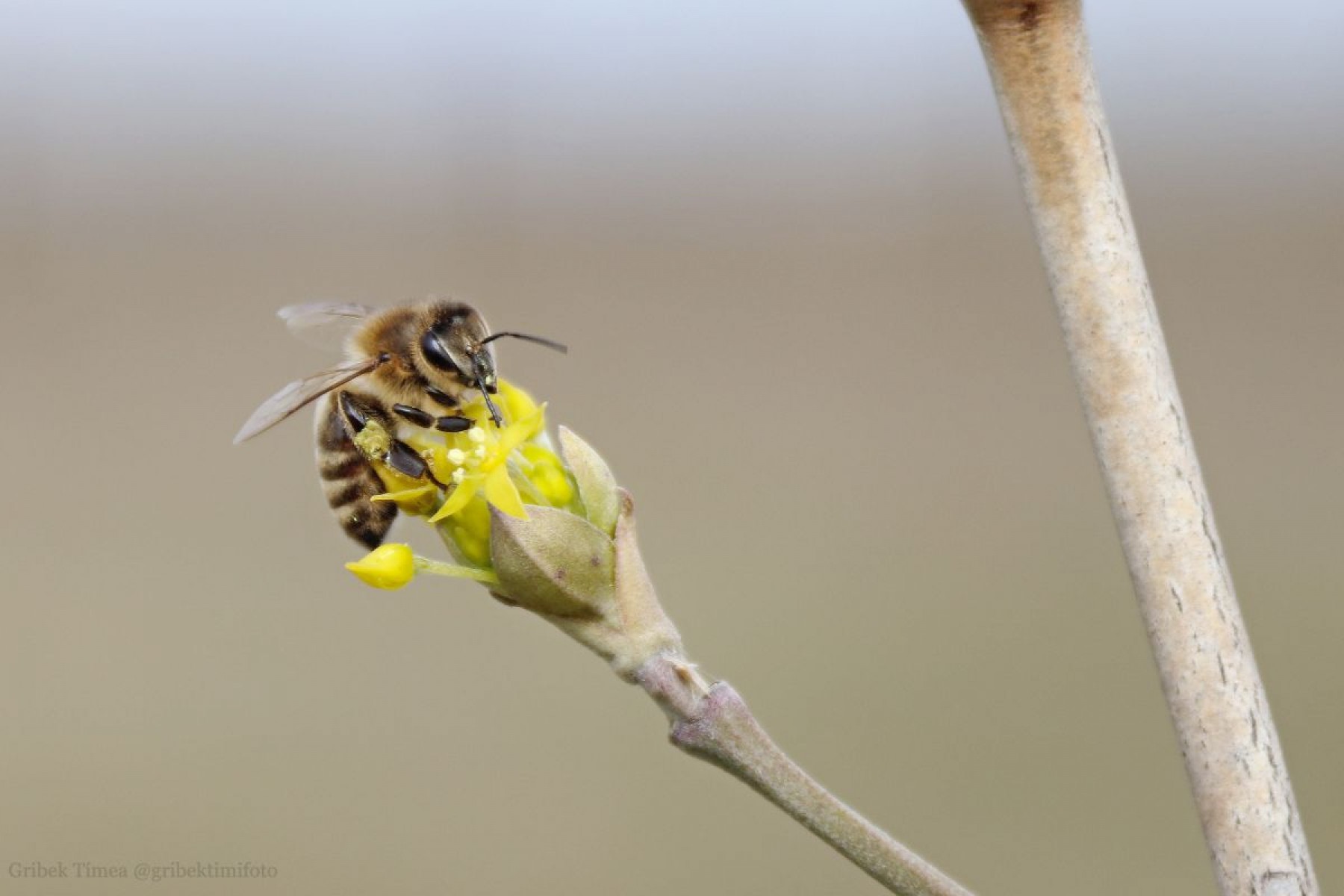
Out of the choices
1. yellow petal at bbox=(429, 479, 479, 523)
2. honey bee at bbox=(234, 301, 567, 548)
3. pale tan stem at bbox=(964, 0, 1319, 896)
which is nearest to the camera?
pale tan stem at bbox=(964, 0, 1319, 896)

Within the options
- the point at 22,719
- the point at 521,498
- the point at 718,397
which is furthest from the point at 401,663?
the point at 521,498

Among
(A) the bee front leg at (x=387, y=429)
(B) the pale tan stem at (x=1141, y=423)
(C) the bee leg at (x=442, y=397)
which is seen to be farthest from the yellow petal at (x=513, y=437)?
(B) the pale tan stem at (x=1141, y=423)

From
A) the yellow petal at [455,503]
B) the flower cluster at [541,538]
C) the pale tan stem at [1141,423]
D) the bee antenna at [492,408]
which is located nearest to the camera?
Answer: the pale tan stem at [1141,423]

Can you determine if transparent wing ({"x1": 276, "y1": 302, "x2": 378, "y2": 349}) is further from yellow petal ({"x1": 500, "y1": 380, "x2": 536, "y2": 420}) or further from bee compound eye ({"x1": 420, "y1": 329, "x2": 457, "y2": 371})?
yellow petal ({"x1": 500, "y1": 380, "x2": 536, "y2": 420})

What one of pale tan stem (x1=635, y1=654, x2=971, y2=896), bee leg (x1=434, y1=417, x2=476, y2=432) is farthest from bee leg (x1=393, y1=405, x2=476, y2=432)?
pale tan stem (x1=635, y1=654, x2=971, y2=896)

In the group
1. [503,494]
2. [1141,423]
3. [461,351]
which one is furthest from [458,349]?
[1141,423]

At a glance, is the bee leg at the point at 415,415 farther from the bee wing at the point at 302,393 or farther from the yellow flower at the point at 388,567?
the yellow flower at the point at 388,567
